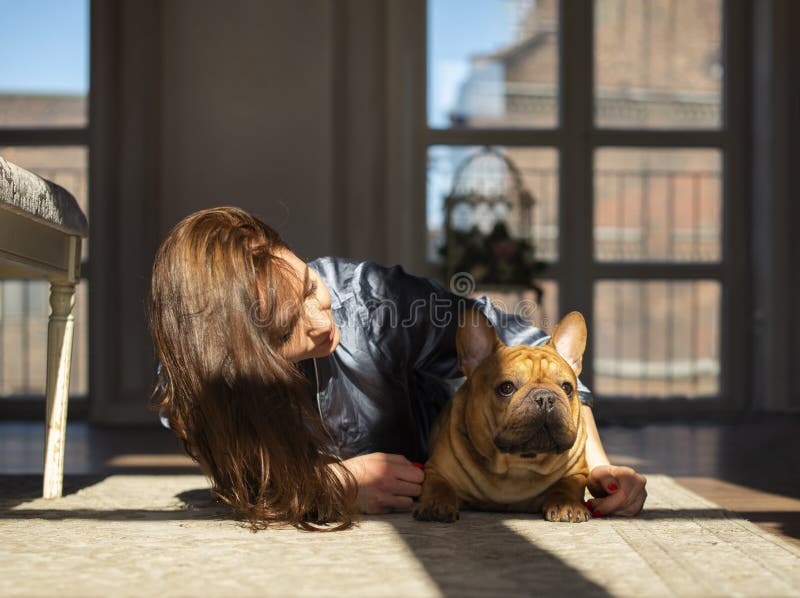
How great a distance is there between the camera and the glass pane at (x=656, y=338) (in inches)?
209

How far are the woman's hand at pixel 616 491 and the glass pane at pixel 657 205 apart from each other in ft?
11.5

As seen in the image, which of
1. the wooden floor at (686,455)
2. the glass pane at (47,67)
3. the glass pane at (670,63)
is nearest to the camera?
the wooden floor at (686,455)

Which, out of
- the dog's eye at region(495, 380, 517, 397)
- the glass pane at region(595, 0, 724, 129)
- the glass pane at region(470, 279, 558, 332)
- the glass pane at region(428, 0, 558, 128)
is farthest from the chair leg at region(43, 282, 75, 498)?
the glass pane at region(595, 0, 724, 129)

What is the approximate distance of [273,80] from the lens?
15.7 feet

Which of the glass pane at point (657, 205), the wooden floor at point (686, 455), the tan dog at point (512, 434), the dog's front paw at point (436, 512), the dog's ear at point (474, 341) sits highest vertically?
the glass pane at point (657, 205)

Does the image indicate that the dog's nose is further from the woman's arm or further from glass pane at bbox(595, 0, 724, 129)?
glass pane at bbox(595, 0, 724, 129)

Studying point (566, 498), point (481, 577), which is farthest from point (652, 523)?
point (481, 577)

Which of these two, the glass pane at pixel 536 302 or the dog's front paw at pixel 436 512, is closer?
the dog's front paw at pixel 436 512

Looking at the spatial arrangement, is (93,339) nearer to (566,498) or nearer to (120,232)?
(120,232)

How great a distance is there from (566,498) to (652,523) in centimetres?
17

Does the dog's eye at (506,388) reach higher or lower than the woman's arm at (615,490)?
higher

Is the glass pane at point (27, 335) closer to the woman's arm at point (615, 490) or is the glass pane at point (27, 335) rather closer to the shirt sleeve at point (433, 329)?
the shirt sleeve at point (433, 329)

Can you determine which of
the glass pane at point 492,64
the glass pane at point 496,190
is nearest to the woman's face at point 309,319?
the glass pane at point 496,190

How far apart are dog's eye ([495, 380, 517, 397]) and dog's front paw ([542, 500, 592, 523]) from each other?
0.23 meters
